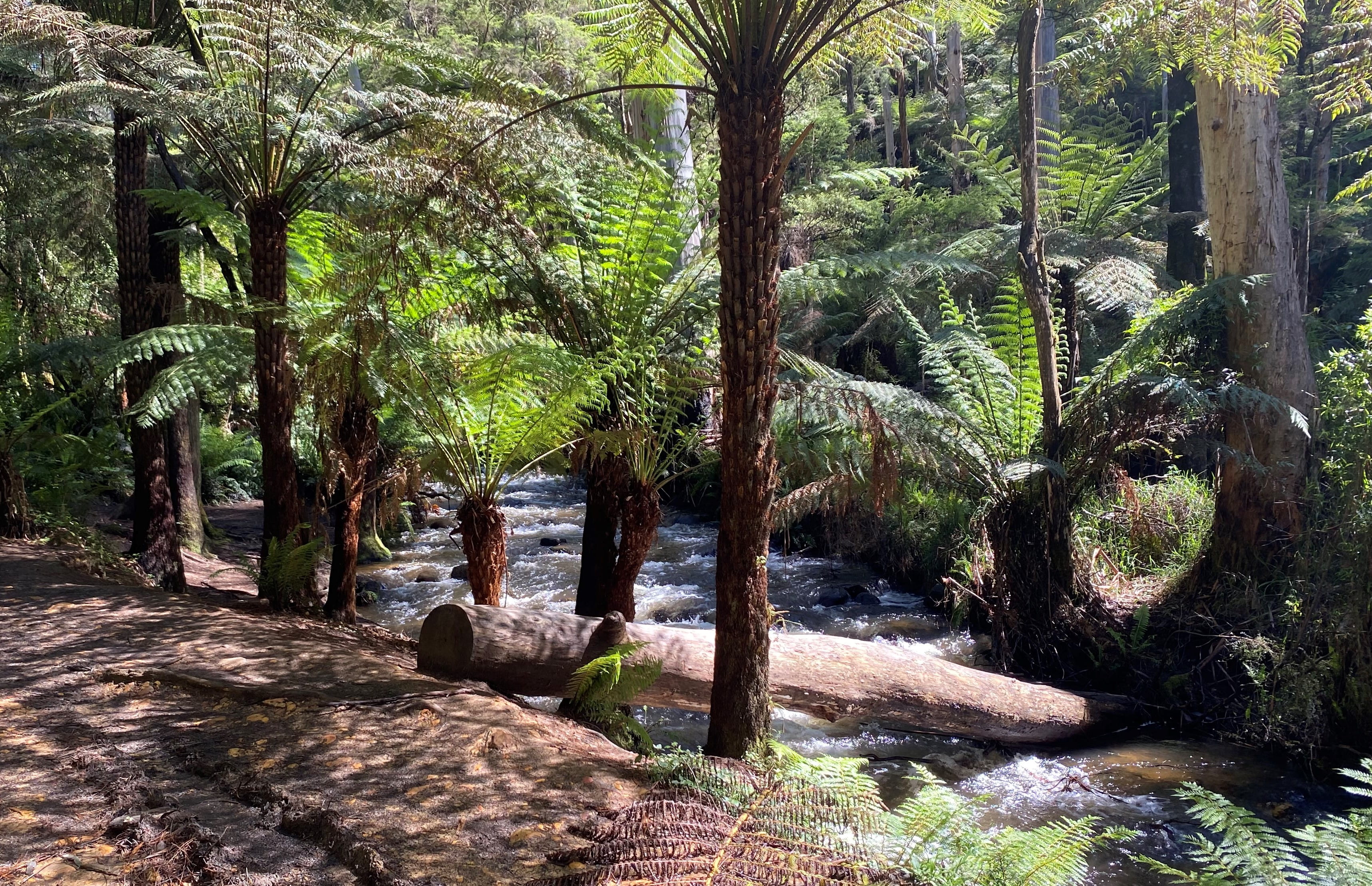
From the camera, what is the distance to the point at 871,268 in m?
5.00

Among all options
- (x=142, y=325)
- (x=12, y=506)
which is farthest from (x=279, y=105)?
(x=12, y=506)

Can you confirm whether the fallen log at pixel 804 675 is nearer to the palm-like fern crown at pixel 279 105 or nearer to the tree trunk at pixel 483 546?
the tree trunk at pixel 483 546

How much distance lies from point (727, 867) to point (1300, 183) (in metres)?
17.4

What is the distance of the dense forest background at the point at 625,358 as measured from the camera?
4.38m

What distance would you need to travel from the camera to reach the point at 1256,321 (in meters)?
5.51

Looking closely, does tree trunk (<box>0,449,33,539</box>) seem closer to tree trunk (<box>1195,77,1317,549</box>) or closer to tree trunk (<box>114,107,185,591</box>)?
tree trunk (<box>114,107,185,591</box>)

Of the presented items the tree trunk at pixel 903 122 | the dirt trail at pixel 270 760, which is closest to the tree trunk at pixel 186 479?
the dirt trail at pixel 270 760

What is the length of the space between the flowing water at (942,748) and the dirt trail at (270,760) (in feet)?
4.94

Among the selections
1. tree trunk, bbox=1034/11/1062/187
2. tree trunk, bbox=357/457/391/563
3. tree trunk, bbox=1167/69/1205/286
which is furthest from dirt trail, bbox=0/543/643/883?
tree trunk, bbox=1034/11/1062/187

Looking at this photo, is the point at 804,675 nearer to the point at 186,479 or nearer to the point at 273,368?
the point at 273,368

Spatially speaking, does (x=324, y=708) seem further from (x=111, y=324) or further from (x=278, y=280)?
(x=111, y=324)

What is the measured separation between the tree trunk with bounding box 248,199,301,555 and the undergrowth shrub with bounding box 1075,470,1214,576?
5036mm

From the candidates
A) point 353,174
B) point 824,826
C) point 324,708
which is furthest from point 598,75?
point 824,826

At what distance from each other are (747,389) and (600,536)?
222 cm
